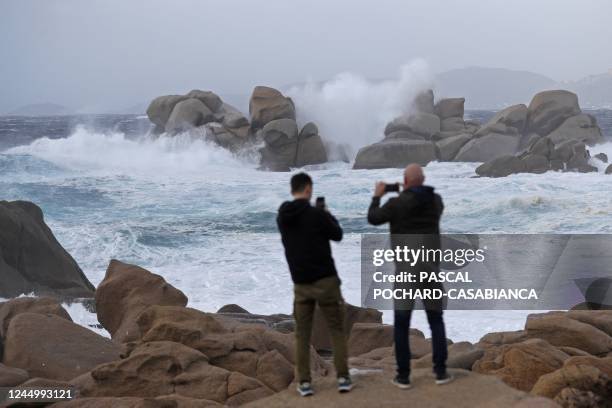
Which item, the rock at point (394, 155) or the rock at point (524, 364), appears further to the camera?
the rock at point (394, 155)

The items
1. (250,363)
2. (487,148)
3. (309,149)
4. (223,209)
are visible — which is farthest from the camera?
(309,149)

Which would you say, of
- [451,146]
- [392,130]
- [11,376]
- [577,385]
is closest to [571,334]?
[577,385]

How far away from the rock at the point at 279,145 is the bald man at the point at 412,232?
114ft

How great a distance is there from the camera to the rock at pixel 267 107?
136 feet

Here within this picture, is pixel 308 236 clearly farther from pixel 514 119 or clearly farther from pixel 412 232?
pixel 514 119

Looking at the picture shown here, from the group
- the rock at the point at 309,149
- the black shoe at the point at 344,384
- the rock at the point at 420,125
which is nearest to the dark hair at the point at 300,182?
the black shoe at the point at 344,384

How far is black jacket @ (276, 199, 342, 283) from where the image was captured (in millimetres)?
5398

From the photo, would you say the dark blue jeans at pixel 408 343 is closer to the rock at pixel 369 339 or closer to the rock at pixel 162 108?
the rock at pixel 369 339

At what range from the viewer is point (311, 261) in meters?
5.44

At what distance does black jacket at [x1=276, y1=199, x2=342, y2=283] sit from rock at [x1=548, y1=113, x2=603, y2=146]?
38.3 m

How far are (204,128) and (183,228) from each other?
66.1 feet

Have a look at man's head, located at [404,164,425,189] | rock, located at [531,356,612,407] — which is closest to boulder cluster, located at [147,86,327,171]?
rock, located at [531,356,612,407]

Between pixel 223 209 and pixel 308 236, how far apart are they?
22.4 metres

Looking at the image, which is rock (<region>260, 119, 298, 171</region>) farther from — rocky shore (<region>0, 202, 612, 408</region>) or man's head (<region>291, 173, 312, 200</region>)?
man's head (<region>291, 173, 312, 200</region>)
